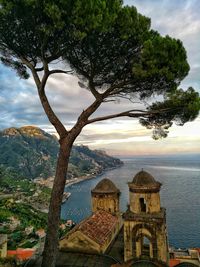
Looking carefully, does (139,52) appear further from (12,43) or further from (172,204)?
(172,204)

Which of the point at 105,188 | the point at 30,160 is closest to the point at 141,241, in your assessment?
the point at 105,188

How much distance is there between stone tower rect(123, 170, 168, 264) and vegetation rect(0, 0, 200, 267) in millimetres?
3846

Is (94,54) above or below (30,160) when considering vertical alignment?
above

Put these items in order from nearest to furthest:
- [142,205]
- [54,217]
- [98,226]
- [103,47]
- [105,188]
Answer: [54,217]
[103,47]
[142,205]
[98,226]
[105,188]

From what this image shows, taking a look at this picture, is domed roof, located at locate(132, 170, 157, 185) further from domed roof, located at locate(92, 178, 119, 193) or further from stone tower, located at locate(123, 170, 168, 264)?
domed roof, located at locate(92, 178, 119, 193)

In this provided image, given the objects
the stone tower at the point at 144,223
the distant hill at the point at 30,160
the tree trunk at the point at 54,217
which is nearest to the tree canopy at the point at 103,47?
the tree trunk at the point at 54,217

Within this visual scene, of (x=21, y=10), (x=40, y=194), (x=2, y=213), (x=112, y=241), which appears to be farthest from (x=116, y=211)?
(x=40, y=194)

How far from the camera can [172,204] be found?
7281 centimetres

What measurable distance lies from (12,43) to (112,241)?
11.6 metres

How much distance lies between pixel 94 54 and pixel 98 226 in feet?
31.8

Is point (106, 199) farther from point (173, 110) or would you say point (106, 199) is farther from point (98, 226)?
point (173, 110)

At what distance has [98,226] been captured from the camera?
606 inches

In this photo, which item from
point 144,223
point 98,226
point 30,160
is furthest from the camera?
point 30,160

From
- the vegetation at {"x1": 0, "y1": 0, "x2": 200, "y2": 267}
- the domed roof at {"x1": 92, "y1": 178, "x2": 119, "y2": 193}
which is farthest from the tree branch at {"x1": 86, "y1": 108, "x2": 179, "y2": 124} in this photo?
the domed roof at {"x1": 92, "y1": 178, "x2": 119, "y2": 193}
